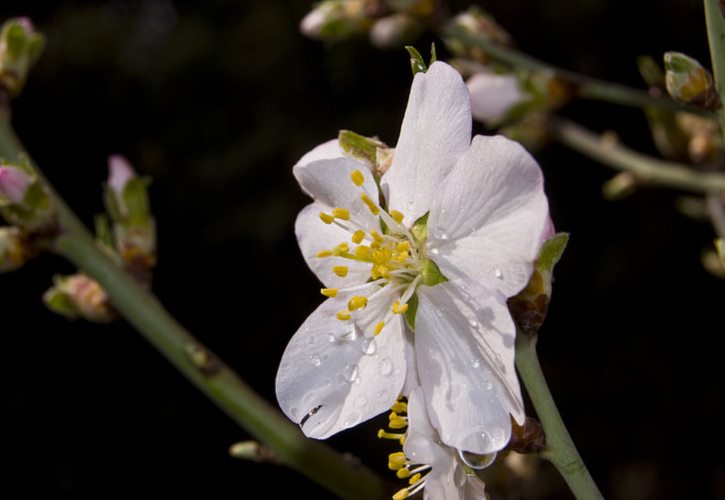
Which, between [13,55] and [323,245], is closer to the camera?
[323,245]

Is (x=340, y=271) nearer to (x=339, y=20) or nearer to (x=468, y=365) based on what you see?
(x=468, y=365)

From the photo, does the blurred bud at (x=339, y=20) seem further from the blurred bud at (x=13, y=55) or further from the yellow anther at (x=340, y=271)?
the yellow anther at (x=340, y=271)

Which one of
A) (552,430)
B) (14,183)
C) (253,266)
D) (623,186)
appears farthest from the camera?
(253,266)

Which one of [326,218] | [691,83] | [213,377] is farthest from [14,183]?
[691,83]

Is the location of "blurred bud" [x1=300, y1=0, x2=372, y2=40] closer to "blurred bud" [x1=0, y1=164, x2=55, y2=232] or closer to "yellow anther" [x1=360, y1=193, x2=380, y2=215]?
"blurred bud" [x1=0, y1=164, x2=55, y2=232]

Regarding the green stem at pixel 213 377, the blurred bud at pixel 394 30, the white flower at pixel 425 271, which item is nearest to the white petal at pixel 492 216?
the white flower at pixel 425 271

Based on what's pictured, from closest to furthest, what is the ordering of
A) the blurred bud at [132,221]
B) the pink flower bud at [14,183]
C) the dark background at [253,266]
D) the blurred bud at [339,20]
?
1. the pink flower bud at [14,183]
2. the blurred bud at [132,221]
3. the blurred bud at [339,20]
4. the dark background at [253,266]

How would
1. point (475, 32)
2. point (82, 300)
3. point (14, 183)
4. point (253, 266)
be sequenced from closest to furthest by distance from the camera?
point (14, 183) < point (82, 300) < point (475, 32) < point (253, 266)

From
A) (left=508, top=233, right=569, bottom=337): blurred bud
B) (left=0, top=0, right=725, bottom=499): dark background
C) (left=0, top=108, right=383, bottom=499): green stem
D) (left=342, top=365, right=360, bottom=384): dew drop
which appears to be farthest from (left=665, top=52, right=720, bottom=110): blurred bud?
(left=0, top=0, right=725, bottom=499): dark background
